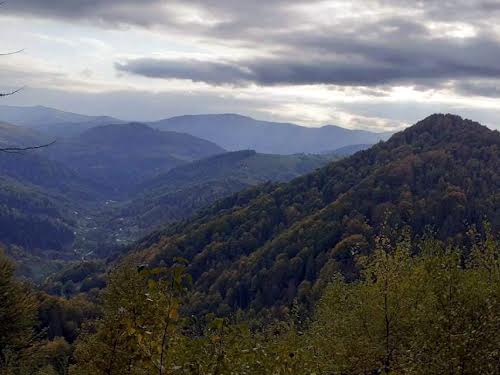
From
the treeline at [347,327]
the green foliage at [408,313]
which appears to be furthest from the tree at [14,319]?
the green foliage at [408,313]

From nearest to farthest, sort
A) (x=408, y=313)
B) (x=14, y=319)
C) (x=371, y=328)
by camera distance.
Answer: (x=408, y=313)
(x=371, y=328)
(x=14, y=319)

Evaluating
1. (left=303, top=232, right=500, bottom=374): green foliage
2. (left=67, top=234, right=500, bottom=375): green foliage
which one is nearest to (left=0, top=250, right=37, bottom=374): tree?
(left=67, top=234, right=500, bottom=375): green foliage

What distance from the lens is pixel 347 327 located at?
3862 cm

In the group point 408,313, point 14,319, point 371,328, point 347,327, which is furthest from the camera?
point 14,319

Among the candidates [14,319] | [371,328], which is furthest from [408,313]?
[14,319]

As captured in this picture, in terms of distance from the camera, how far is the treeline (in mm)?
12648

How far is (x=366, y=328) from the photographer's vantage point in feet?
125

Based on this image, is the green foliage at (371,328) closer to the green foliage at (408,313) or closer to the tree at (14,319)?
the green foliage at (408,313)

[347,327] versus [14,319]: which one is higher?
[347,327]

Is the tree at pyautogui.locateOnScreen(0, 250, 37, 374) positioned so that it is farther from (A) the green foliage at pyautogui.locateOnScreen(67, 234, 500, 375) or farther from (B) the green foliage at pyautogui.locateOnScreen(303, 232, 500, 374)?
(B) the green foliage at pyautogui.locateOnScreen(303, 232, 500, 374)

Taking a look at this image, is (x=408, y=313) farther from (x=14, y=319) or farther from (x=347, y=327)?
(x=14, y=319)

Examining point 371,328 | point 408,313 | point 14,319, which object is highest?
point 408,313

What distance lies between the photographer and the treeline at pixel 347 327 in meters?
12.6

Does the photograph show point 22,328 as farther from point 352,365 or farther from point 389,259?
point 389,259
